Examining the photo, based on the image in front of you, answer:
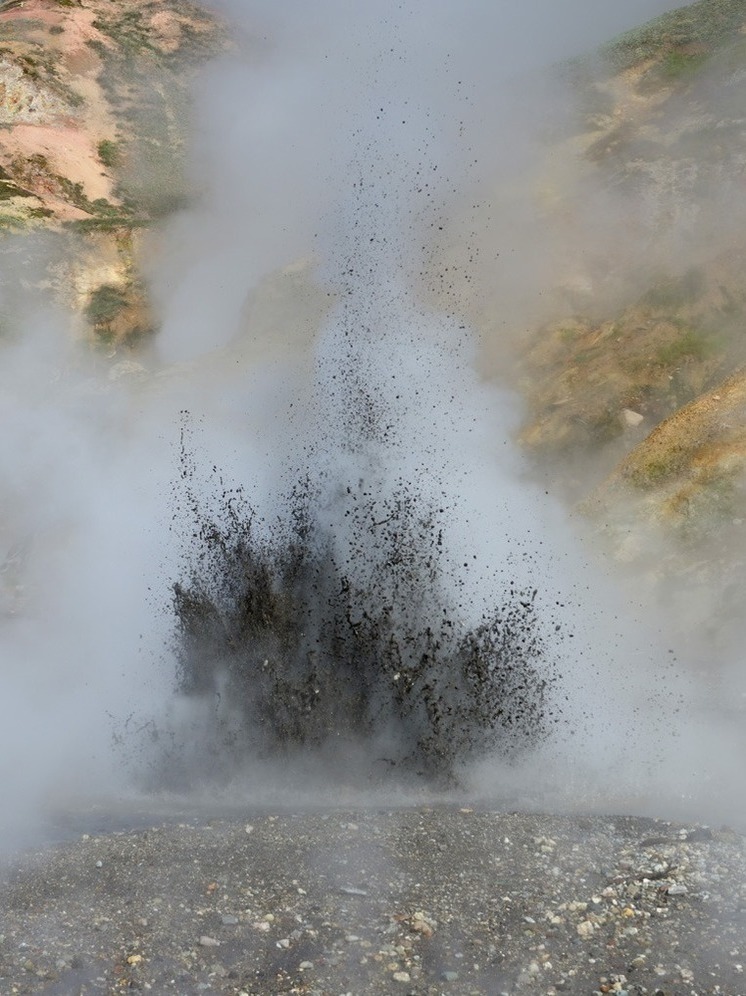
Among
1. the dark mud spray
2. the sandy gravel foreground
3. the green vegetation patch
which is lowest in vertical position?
the sandy gravel foreground

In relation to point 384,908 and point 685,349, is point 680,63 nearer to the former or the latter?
point 685,349

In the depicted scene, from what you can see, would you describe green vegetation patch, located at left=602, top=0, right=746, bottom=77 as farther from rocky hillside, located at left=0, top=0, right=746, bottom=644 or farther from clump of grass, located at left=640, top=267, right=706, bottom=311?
clump of grass, located at left=640, top=267, right=706, bottom=311

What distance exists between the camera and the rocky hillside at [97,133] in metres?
21.3

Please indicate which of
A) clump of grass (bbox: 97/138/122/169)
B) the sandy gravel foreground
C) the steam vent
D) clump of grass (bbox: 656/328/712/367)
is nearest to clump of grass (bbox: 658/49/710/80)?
the steam vent

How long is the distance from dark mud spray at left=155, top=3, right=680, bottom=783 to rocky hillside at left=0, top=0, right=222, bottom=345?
2.35m

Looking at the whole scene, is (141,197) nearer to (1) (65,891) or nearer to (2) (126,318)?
(2) (126,318)

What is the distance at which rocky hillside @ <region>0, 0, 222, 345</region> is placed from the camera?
21.3m

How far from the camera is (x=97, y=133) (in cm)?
2577

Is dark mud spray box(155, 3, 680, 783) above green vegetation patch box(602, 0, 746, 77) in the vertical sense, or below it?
below

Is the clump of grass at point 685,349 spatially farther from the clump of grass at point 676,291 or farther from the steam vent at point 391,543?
the clump of grass at point 676,291

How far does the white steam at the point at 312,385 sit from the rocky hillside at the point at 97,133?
90 cm

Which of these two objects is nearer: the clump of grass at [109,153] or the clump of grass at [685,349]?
the clump of grass at [685,349]

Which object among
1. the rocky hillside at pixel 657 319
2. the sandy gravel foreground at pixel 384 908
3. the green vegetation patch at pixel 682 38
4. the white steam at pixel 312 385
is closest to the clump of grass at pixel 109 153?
the white steam at pixel 312 385

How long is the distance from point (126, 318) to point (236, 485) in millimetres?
8344
